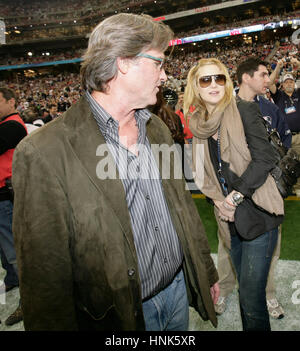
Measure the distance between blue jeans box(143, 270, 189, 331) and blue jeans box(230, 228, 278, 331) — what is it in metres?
0.43

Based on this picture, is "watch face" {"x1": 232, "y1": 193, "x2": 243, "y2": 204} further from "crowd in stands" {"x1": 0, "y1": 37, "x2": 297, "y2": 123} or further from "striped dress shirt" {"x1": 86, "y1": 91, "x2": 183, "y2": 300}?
"crowd in stands" {"x1": 0, "y1": 37, "x2": 297, "y2": 123}

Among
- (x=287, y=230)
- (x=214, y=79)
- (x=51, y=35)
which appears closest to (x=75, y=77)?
(x=51, y=35)

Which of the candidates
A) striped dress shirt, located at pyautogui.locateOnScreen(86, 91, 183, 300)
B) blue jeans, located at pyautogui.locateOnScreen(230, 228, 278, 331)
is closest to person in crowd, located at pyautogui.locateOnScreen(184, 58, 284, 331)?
blue jeans, located at pyautogui.locateOnScreen(230, 228, 278, 331)

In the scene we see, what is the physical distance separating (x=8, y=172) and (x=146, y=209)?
1939 millimetres

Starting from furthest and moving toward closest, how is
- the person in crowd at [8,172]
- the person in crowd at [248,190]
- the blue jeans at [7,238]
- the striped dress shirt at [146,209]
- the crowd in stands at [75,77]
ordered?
the crowd in stands at [75,77] < the blue jeans at [7,238] < the person in crowd at [8,172] < the person in crowd at [248,190] < the striped dress shirt at [146,209]

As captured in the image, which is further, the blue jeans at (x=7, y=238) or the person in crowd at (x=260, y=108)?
the blue jeans at (x=7, y=238)

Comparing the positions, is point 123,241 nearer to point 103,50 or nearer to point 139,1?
point 103,50

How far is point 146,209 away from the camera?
1.26 m

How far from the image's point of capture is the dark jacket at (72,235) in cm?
100

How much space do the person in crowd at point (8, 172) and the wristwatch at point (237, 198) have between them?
1933 millimetres

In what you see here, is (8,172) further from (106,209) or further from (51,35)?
(51,35)

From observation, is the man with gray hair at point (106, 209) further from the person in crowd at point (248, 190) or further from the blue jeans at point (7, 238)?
the blue jeans at point (7, 238)

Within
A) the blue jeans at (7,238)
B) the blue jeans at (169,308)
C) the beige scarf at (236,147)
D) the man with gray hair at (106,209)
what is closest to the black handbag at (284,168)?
the beige scarf at (236,147)
